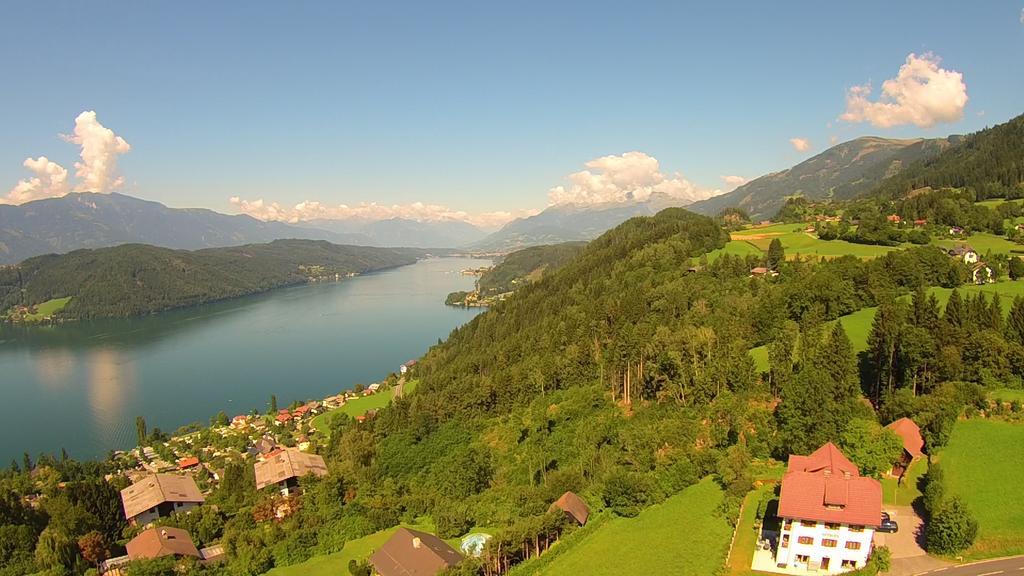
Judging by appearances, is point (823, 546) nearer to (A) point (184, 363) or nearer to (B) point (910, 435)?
(B) point (910, 435)

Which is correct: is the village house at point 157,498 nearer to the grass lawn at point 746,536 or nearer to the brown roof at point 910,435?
the grass lawn at point 746,536

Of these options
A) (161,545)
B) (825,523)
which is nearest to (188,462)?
(161,545)

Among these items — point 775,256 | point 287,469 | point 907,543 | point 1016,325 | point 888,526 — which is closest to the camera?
point 907,543

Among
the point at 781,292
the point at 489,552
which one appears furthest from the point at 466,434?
the point at 781,292

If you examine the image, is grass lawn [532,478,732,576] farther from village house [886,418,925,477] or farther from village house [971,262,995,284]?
village house [971,262,995,284]

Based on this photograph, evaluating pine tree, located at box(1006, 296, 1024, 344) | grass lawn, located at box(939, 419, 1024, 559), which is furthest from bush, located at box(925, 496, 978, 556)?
pine tree, located at box(1006, 296, 1024, 344)

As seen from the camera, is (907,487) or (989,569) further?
(907,487)
